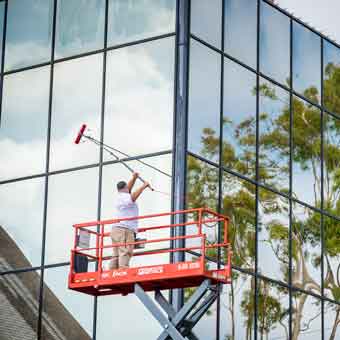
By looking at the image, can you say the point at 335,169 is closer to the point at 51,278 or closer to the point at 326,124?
the point at 326,124

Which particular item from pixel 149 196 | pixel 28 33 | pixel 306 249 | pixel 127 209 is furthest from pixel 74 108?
pixel 306 249

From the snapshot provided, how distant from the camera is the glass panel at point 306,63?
40125 millimetres

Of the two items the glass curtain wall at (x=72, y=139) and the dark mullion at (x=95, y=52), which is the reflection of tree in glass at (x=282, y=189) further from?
the dark mullion at (x=95, y=52)

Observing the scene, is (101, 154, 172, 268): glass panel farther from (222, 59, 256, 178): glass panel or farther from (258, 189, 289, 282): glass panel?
(258, 189, 289, 282): glass panel

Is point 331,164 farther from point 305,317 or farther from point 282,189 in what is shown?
point 305,317

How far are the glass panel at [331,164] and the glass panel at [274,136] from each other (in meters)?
2.02

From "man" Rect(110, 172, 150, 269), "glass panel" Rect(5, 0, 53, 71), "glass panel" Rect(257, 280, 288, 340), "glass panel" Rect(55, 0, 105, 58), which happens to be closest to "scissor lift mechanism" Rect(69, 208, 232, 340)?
"man" Rect(110, 172, 150, 269)

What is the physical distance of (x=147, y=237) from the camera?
3397 cm

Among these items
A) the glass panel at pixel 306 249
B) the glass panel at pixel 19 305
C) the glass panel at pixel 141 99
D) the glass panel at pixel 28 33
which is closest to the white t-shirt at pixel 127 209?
the glass panel at pixel 141 99

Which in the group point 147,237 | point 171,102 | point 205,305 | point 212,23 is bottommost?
point 205,305

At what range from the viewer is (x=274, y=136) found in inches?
1516

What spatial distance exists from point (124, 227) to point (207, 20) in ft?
24.3

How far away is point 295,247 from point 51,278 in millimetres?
6923

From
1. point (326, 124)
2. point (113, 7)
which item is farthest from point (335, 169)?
point (113, 7)
